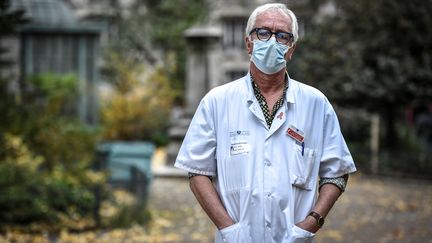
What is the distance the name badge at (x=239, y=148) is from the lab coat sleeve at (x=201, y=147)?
13cm

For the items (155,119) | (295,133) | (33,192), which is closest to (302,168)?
(295,133)

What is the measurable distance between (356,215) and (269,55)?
32.8 ft

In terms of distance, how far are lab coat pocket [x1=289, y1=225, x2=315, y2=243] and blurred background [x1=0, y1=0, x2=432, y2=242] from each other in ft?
14.8

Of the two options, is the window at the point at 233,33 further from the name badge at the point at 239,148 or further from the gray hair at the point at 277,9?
the name badge at the point at 239,148

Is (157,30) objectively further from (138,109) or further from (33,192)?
(33,192)

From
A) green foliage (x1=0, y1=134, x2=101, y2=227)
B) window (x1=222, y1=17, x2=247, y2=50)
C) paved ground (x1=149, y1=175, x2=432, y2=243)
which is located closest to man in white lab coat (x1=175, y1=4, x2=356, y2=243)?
green foliage (x1=0, y1=134, x2=101, y2=227)

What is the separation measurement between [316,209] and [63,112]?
13.9 m

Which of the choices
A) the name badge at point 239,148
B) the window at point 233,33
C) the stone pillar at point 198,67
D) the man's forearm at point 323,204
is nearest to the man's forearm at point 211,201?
the name badge at point 239,148

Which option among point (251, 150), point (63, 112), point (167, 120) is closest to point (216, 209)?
point (251, 150)

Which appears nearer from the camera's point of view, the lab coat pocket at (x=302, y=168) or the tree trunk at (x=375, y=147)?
the lab coat pocket at (x=302, y=168)

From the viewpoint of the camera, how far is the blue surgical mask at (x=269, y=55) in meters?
4.05

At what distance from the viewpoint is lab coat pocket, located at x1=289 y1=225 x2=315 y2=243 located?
3.95 meters

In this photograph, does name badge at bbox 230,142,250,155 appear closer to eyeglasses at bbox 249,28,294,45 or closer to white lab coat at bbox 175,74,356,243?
white lab coat at bbox 175,74,356,243

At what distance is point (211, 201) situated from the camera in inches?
159
